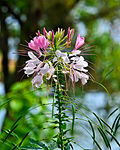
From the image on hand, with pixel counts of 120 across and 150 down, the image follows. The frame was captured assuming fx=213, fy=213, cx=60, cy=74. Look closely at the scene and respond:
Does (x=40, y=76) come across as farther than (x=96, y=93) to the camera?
No

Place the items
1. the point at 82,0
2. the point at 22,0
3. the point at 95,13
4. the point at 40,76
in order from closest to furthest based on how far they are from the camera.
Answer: the point at 40,76 → the point at 22,0 → the point at 95,13 → the point at 82,0

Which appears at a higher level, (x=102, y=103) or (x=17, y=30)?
(x=17, y=30)

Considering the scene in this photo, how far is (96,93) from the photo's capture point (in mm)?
2205

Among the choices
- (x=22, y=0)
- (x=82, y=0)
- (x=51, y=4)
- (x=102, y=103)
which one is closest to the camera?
(x=102, y=103)

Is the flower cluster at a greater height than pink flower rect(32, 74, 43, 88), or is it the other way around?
the flower cluster

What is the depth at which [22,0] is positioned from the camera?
2742 millimetres

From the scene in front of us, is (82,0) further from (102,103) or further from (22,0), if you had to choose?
(102,103)

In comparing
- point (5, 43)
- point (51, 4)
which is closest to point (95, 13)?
point (51, 4)

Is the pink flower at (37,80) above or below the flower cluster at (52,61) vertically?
below

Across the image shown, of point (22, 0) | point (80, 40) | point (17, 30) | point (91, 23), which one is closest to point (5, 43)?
point (17, 30)

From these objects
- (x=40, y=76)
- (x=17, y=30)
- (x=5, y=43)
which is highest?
(x=17, y=30)

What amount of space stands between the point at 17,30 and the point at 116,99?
6.06 ft

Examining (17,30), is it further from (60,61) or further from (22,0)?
(60,61)

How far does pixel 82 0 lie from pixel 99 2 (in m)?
0.28
